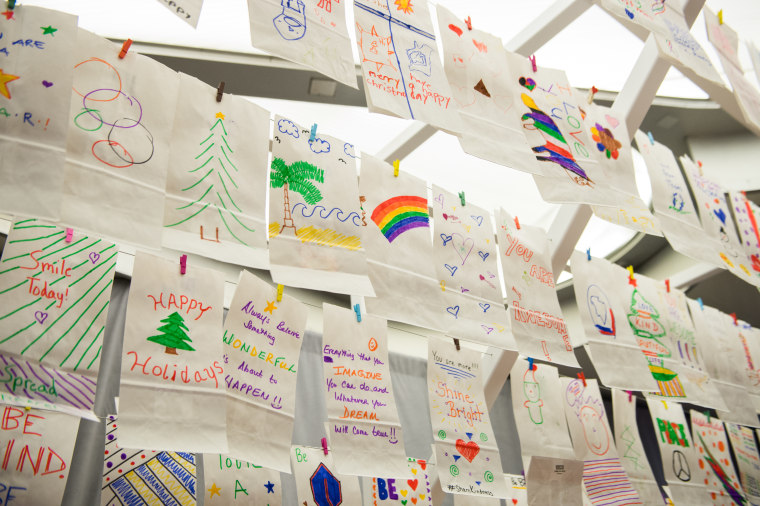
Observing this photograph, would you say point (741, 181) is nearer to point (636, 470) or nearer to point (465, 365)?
point (636, 470)

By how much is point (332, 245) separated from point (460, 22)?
90 cm

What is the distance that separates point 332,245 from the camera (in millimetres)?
1638

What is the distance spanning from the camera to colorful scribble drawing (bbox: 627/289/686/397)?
2484 millimetres

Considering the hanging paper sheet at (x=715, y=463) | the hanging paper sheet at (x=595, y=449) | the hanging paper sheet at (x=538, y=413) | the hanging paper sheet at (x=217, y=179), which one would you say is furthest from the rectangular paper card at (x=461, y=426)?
the hanging paper sheet at (x=715, y=463)

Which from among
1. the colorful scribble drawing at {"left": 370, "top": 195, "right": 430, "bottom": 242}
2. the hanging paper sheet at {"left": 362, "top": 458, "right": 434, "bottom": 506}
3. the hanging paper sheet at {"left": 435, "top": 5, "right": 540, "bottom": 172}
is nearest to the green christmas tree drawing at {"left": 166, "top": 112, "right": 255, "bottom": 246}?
the colorful scribble drawing at {"left": 370, "top": 195, "right": 430, "bottom": 242}

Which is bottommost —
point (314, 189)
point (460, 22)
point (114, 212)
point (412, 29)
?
point (114, 212)

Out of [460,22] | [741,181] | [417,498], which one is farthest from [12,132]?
[741,181]

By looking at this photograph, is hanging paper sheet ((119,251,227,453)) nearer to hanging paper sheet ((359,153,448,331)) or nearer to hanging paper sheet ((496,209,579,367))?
hanging paper sheet ((359,153,448,331))

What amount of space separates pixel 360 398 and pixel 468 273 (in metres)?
0.53

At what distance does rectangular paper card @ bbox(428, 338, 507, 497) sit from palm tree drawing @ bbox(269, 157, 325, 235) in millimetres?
771

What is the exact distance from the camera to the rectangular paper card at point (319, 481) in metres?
2.08

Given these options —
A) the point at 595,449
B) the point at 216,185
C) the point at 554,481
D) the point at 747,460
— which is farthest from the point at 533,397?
the point at 747,460

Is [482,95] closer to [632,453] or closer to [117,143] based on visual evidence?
[117,143]

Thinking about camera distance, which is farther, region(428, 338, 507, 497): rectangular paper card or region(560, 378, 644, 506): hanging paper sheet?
region(560, 378, 644, 506): hanging paper sheet
